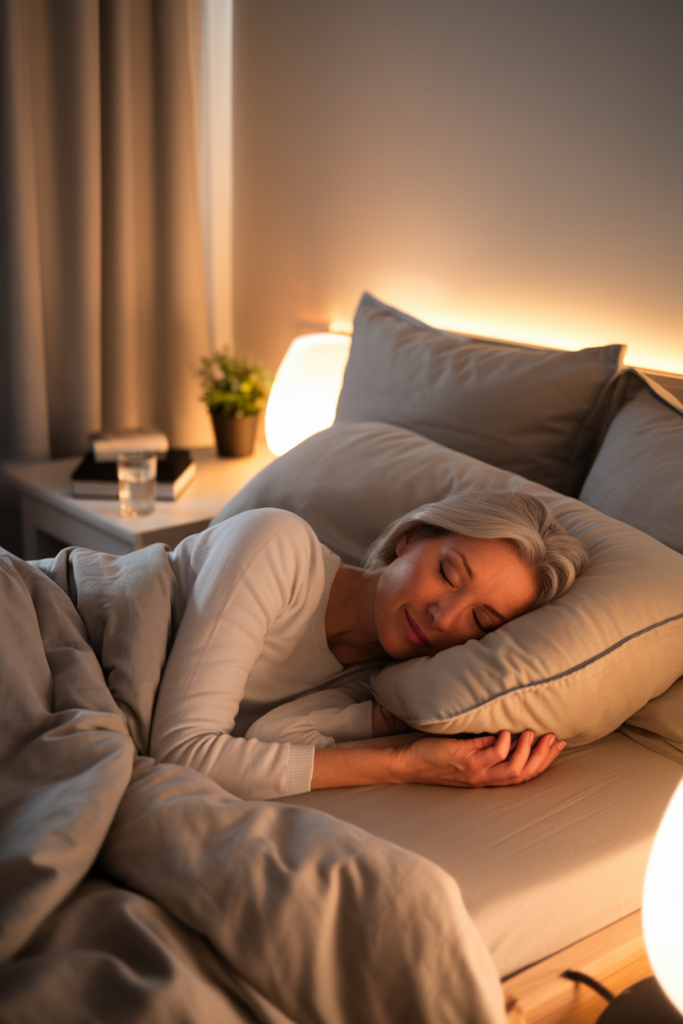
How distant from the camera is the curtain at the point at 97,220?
7.29 feet

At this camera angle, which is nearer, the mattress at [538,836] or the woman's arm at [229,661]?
the mattress at [538,836]

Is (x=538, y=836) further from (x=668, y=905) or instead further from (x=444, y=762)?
(x=668, y=905)

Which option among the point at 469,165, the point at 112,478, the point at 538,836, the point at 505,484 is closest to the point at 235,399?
the point at 112,478

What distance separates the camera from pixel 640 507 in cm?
127

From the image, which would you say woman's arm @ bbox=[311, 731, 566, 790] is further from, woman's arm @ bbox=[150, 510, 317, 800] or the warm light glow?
the warm light glow

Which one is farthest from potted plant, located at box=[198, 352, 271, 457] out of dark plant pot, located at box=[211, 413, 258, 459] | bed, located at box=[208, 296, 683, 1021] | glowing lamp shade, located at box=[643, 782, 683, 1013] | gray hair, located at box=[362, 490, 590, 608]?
glowing lamp shade, located at box=[643, 782, 683, 1013]

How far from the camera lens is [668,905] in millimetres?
659

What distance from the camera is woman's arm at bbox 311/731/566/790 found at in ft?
3.38

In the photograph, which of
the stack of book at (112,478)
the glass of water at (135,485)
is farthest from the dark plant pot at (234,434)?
the glass of water at (135,485)

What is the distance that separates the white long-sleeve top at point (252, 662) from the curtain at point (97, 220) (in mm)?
1344

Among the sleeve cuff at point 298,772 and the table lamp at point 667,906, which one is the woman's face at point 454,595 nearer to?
the sleeve cuff at point 298,772

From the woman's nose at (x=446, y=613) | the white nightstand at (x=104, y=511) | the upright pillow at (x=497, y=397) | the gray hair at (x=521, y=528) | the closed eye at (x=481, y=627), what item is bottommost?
the white nightstand at (x=104, y=511)

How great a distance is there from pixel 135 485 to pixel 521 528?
1124mm

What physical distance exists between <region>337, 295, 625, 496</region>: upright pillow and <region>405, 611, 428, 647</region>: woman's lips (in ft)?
1.65
